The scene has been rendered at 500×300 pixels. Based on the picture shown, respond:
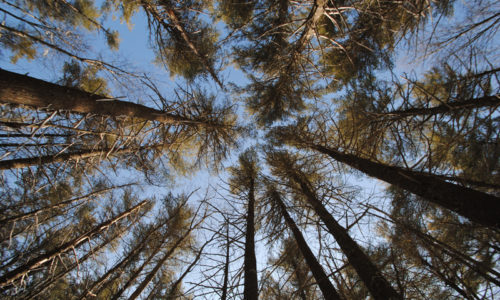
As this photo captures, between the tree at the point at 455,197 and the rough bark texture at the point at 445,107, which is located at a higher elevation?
the rough bark texture at the point at 445,107

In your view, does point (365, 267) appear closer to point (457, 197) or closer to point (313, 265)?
point (313, 265)

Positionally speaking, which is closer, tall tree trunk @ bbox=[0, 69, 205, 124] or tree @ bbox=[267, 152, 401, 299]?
tall tree trunk @ bbox=[0, 69, 205, 124]

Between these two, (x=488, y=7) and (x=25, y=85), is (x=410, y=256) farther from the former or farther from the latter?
(x=25, y=85)

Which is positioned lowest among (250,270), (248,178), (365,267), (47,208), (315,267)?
(365,267)

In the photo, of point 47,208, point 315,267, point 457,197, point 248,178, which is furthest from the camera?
point 248,178

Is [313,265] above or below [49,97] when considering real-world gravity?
below

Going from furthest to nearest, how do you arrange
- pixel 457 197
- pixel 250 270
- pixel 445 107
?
pixel 250 270, pixel 445 107, pixel 457 197

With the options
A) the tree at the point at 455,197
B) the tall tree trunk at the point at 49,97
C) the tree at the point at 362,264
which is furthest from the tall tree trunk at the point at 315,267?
the tall tree trunk at the point at 49,97

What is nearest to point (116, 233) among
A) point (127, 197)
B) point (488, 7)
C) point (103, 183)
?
point (127, 197)

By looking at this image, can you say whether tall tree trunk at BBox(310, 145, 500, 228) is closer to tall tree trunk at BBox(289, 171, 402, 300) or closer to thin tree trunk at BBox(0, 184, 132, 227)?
tall tree trunk at BBox(289, 171, 402, 300)

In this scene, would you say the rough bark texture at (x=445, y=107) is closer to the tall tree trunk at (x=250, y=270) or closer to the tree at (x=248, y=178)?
the tall tree trunk at (x=250, y=270)

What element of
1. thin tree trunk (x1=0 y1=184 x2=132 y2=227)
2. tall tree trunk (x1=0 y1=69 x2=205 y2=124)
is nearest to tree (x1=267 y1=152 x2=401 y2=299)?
tall tree trunk (x1=0 y1=69 x2=205 y2=124)

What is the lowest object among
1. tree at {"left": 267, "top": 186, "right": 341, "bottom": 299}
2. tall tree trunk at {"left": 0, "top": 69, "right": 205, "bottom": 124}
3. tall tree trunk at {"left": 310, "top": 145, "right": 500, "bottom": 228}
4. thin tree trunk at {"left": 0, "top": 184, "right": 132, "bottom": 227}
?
tall tree trunk at {"left": 310, "top": 145, "right": 500, "bottom": 228}

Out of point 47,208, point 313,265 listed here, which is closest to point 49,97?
point 47,208
